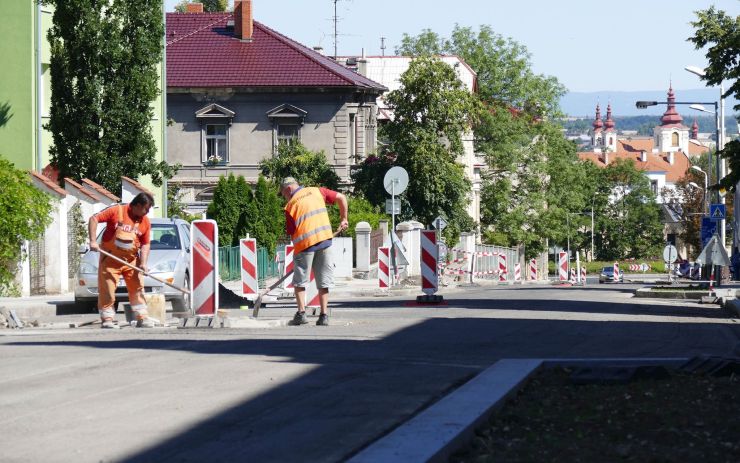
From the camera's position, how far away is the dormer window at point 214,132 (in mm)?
62653

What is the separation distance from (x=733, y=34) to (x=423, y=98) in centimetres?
3219

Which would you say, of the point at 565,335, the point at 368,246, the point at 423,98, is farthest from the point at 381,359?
the point at 423,98

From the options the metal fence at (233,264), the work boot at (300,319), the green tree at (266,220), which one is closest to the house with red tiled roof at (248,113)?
the green tree at (266,220)

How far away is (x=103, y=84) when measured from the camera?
113 ft

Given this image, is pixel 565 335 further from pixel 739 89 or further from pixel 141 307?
pixel 739 89

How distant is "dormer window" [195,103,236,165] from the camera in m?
62.7

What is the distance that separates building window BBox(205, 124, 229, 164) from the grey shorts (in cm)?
4626

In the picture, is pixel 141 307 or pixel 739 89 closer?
pixel 141 307

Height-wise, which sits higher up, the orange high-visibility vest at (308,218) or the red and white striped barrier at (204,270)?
the orange high-visibility vest at (308,218)

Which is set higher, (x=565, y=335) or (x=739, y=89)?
(x=739, y=89)

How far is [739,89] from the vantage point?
2580 cm

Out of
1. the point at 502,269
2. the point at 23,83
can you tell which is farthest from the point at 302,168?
the point at 23,83

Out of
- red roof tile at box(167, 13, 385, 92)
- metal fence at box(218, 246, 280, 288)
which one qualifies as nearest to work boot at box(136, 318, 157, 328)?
metal fence at box(218, 246, 280, 288)

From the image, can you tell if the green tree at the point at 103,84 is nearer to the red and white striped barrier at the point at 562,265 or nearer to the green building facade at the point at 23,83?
the green building facade at the point at 23,83
